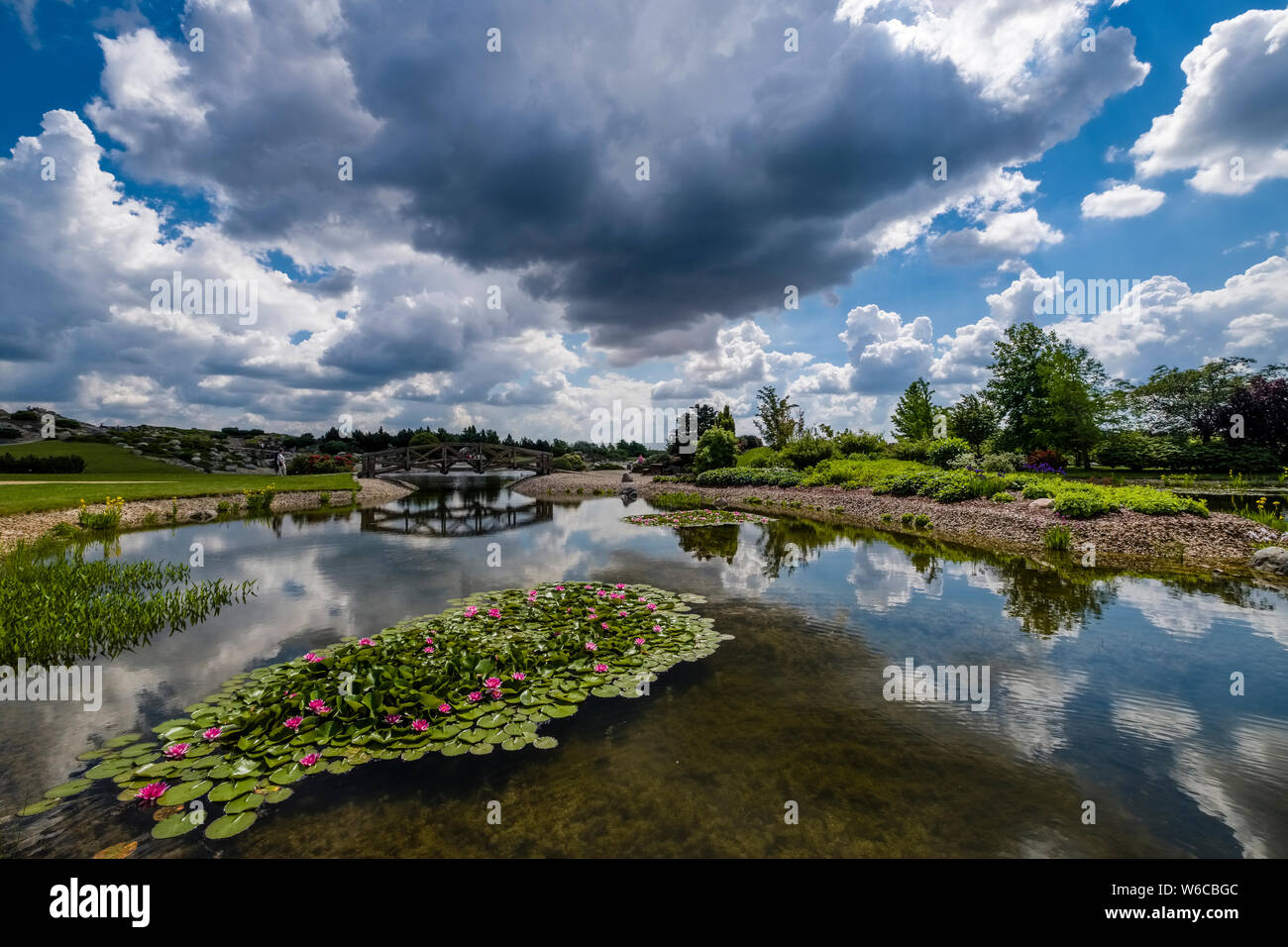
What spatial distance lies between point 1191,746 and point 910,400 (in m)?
49.4

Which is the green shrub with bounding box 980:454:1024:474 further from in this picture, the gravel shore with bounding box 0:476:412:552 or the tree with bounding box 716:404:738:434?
the gravel shore with bounding box 0:476:412:552

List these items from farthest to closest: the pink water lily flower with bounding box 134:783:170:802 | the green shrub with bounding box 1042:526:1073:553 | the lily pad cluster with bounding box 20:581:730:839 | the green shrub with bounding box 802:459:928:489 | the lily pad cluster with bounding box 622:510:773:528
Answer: the green shrub with bounding box 802:459:928:489 → the lily pad cluster with bounding box 622:510:773:528 → the green shrub with bounding box 1042:526:1073:553 → the lily pad cluster with bounding box 20:581:730:839 → the pink water lily flower with bounding box 134:783:170:802

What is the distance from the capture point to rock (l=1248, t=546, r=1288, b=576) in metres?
10.2

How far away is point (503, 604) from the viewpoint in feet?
28.2

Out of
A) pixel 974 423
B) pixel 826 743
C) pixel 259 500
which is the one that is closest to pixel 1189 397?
pixel 974 423

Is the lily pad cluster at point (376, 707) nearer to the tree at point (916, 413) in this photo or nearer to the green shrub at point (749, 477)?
the green shrub at point (749, 477)

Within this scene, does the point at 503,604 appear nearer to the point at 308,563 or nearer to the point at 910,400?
the point at 308,563

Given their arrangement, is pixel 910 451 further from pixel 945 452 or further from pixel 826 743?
pixel 826 743

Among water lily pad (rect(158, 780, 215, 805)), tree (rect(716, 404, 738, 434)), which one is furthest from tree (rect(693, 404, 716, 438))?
water lily pad (rect(158, 780, 215, 805))

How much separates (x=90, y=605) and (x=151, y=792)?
245 inches

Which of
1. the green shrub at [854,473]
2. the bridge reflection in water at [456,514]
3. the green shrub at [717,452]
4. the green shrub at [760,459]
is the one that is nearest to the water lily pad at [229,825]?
the bridge reflection in water at [456,514]

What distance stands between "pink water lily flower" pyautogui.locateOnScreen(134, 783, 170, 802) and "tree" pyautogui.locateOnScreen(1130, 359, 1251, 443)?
200 ft

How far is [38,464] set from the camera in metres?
27.8
